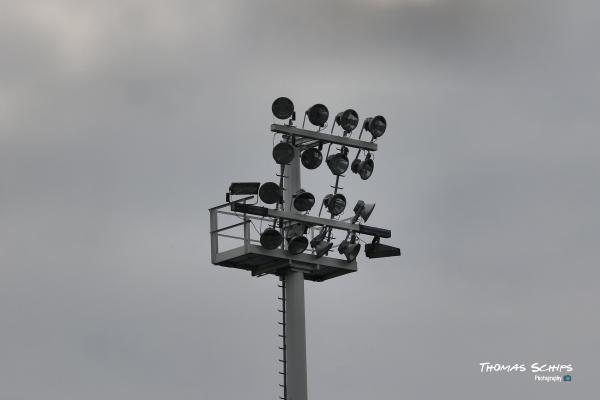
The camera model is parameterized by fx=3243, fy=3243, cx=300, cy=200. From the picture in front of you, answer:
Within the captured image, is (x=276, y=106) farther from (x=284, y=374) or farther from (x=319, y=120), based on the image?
(x=284, y=374)

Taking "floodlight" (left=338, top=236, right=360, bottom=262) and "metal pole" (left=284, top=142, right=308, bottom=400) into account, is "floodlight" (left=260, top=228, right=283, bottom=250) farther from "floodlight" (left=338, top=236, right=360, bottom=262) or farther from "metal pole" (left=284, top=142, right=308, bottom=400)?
"floodlight" (left=338, top=236, right=360, bottom=262)

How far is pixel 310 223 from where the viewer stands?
4503 inches

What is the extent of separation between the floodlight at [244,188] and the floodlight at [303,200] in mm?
1856

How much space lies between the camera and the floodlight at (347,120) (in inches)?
4537

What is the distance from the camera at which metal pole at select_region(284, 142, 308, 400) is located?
114 metres

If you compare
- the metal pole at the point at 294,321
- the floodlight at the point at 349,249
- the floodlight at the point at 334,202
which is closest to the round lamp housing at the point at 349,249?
the floodlight at the point at 349,249

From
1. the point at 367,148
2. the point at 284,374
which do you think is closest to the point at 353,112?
the point at 367,148

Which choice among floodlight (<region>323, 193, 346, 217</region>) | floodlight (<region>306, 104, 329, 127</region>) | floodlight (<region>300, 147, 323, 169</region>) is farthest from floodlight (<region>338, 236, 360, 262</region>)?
floodlight (<region>306, 104, 329, 127</region>)

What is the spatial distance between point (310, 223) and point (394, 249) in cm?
364

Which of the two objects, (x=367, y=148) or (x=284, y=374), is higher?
(x=367, y=148)

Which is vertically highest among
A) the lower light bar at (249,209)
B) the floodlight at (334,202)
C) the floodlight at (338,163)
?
the floodlight at (338,163)

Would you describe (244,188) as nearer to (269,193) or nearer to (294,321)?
(269,193)

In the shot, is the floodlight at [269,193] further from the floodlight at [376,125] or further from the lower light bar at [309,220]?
the floodlight at [376,125]

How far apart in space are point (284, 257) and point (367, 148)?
549 centimetres
